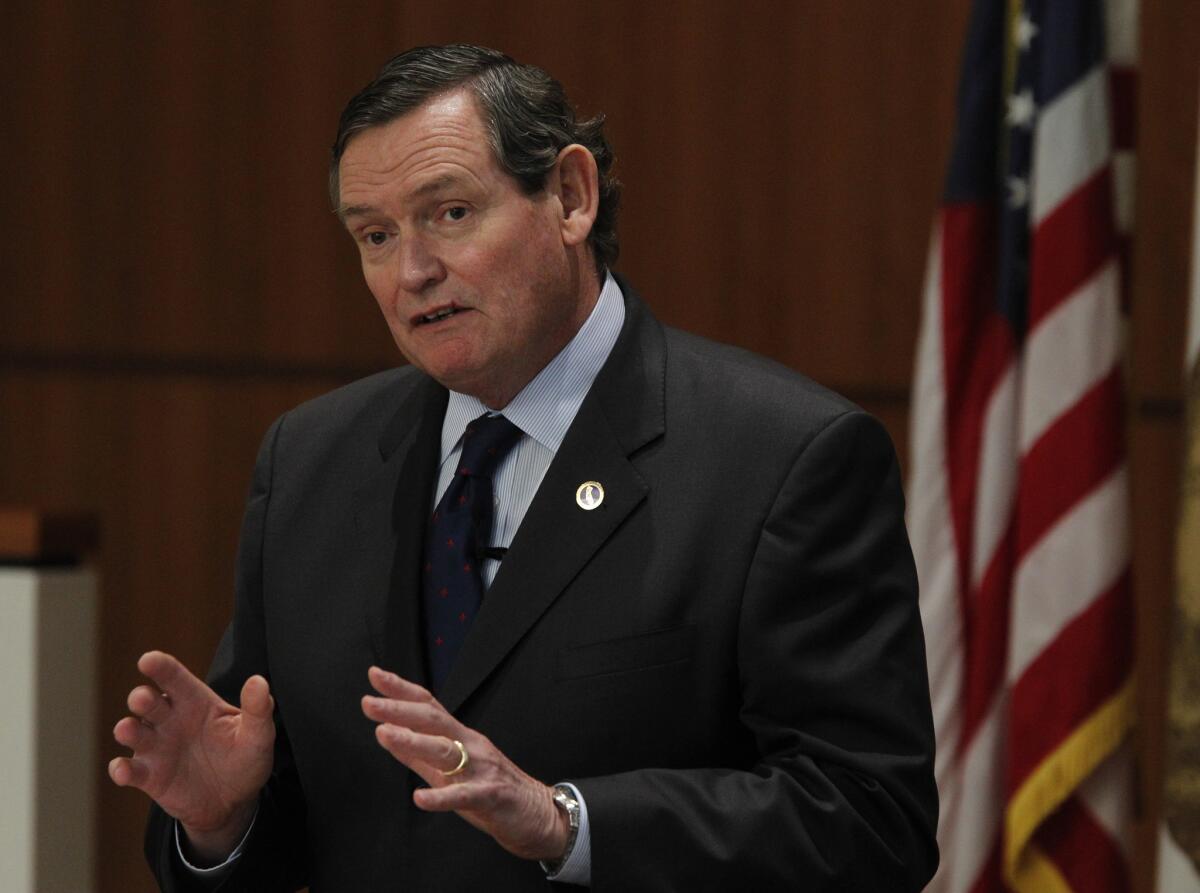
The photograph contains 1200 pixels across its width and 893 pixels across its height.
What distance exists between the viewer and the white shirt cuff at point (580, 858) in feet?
5.19

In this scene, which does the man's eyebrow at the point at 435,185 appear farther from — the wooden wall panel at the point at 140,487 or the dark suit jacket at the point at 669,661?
the wooden wall panel at the point at 140,487

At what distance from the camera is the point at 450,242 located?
1.81 metres

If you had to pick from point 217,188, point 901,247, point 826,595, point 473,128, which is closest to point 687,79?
point 901,247

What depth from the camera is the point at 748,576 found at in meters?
1.72

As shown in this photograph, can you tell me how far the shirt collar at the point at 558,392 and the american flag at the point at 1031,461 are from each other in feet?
4.93

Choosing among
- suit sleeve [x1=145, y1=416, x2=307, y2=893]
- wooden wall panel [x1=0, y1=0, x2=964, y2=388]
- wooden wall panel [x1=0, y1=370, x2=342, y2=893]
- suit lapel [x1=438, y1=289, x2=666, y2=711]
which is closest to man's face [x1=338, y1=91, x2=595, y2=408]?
suit lapel [x1=438, y1=289, x2=666, y2=711]

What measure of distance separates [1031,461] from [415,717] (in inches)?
79.7

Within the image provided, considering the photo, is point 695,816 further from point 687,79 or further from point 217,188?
point 217,188

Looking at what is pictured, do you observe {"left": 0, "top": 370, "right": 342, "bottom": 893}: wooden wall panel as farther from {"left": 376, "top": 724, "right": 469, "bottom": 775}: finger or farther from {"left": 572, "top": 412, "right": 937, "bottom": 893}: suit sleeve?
{"left": 376, "top": 724, "right": 469, "bottom": 775}: finger

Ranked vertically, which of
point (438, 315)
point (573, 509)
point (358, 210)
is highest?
point (358, 210)

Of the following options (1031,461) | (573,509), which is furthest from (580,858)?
(1031,461)

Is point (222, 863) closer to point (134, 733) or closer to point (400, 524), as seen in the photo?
point (134, 733)

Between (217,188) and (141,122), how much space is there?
0.28m

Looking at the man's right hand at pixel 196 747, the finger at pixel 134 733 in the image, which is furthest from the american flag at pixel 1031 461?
the finger at pixel 134 733
